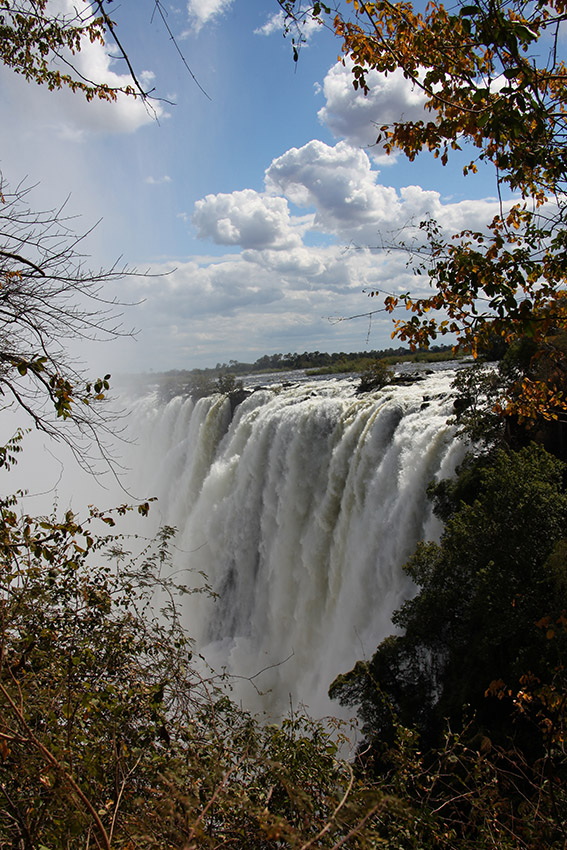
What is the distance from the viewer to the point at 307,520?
1534cm

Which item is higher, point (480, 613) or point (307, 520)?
point (480, 613)

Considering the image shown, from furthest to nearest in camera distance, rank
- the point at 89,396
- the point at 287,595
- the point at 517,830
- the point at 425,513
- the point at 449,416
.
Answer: the point at 287,595
the point at 449,416
the point at 425,513
the point at 517,830
the point at 89,396

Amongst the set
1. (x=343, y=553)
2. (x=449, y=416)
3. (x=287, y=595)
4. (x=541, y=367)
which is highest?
(x=541, y=367)

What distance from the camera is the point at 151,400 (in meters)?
31.7

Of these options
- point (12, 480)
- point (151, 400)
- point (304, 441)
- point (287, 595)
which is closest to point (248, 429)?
point (304, 441)

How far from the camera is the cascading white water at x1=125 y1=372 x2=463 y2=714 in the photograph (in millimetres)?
11500

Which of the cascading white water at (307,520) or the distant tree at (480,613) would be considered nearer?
the distant tree at (480,613)

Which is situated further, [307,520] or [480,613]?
[307,520]

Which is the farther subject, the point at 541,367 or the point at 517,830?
the point at 541,367

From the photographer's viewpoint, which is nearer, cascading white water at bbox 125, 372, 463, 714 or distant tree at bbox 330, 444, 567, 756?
distant tree at bbox 330, 444, 567, 756

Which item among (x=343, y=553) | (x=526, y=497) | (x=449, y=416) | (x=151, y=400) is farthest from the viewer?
(x=151, y=400)

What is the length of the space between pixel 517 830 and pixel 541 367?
920 cm

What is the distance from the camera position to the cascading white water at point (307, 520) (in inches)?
453

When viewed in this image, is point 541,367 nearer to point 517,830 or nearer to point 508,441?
point 508,441
